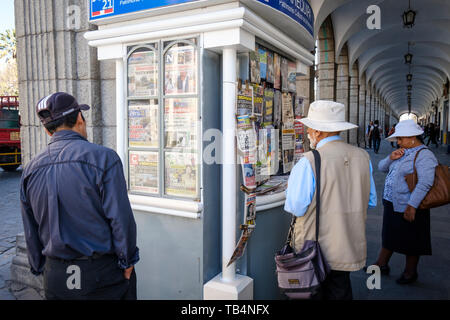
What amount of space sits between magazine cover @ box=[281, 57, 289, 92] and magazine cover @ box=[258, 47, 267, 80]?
393mm

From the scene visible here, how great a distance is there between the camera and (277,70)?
3.33 meters

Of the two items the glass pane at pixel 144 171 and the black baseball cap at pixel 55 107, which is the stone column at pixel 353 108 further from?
the black baseball cap at pixel 55 107

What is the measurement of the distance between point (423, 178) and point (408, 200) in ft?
0.86

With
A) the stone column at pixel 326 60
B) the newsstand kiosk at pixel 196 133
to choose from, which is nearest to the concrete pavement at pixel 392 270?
the newsstand kiosk at pixel 196 133

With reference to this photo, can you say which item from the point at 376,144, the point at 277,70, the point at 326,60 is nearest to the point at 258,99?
the point at 277,70

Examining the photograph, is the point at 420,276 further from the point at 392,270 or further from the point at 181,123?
the point at 181,123

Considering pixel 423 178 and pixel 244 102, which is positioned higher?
pixel 244 102

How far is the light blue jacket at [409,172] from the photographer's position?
3.36m

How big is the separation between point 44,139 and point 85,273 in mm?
2528

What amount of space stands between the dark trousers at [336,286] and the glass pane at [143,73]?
185 cm

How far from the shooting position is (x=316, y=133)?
2.37m

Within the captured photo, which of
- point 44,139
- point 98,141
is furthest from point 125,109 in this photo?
point 44,139

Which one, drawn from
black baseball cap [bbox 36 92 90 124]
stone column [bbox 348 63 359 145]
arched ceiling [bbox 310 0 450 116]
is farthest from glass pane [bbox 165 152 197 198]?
stone column [bbox 348 63 359 145]
